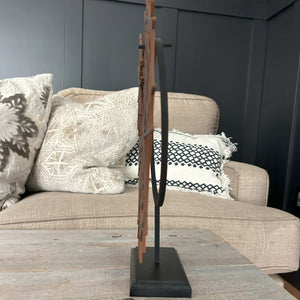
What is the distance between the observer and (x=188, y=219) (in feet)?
2.79

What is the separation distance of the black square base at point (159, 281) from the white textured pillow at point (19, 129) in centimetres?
60

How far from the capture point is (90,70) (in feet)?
6.14

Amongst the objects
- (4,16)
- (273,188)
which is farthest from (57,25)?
(273,188)

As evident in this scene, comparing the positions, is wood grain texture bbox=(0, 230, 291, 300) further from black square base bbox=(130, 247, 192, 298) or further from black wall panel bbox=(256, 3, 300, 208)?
black wall panel bbox=(256, 3, 300, 208)

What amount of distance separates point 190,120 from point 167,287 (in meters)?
1.09

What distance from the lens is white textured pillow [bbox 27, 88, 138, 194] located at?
99cm

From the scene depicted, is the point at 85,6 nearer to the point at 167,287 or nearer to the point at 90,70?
the point at 90,70

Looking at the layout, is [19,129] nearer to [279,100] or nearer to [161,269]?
[161,269]

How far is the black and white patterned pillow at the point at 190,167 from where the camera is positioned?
1.13 meters

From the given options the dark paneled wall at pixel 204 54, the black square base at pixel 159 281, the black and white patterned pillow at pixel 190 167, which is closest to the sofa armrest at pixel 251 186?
the black and white patterned pillow at pixel 190 167

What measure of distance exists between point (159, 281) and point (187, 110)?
1103 millimetres

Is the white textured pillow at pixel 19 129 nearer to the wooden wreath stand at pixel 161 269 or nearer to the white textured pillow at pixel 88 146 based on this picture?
the white textured pillow at pixel 88 146

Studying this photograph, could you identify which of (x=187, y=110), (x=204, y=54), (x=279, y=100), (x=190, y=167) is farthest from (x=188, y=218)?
(x=204, y=54)

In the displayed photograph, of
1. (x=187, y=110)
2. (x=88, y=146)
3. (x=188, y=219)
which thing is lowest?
(x=188, y=219)
